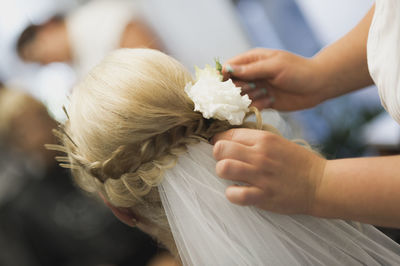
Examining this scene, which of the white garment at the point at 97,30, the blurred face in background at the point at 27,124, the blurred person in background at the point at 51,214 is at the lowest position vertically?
the blurred person in background at the point at 51,214

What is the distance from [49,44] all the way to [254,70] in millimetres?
1618

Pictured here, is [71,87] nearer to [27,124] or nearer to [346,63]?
[27,124]

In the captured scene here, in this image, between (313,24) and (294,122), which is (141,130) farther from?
(313,24)

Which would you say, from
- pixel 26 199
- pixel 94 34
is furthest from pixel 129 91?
pixel 26 199

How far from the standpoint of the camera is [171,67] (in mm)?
890

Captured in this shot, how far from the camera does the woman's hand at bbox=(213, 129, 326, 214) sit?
28.5 inches

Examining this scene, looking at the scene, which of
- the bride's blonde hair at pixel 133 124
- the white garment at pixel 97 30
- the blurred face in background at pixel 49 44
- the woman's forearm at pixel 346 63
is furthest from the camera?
the blurred face in background at pixel 49 44

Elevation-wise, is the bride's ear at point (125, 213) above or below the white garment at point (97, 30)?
below

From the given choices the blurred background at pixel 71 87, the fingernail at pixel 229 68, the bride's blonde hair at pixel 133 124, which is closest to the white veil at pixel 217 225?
the bride's blonde hair at pixel 133 124

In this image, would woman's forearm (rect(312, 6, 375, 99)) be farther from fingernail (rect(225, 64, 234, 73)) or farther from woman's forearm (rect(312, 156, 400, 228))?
woman's forearm (rect(312, 156, 400, 228))

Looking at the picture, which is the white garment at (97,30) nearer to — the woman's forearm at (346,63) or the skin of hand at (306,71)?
the skin of hand at (306,71)

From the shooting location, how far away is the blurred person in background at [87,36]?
184cm

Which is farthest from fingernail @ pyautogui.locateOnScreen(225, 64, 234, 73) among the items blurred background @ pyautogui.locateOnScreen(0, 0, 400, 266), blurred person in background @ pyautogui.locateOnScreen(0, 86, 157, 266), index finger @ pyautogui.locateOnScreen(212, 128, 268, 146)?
blurred person in background @ pyautogui.locateOnScreen(0, 86, 157, 266)

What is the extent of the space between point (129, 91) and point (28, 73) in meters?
A: 3.04
